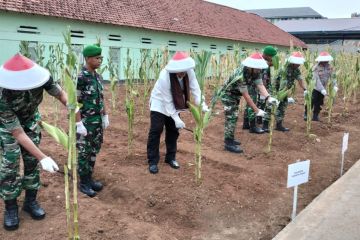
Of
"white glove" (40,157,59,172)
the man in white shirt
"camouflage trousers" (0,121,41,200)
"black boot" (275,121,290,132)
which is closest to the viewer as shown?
"white glove" (40,157,59,172)

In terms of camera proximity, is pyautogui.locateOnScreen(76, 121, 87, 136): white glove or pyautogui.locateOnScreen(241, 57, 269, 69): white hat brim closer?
pyautogui.locateOnScreen(76, 121, 87, 136): white glove

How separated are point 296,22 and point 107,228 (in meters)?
37.1

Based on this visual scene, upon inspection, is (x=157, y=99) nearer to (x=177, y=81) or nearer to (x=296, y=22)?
(x=177, y=81)

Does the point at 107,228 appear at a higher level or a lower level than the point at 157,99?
lower

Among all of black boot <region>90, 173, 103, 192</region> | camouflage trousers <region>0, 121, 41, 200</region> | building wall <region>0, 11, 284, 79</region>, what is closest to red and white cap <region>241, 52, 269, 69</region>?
black boot <region>90, 173, 103, 192</region>

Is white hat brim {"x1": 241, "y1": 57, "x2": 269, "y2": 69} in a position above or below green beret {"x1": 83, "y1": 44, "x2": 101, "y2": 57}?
below

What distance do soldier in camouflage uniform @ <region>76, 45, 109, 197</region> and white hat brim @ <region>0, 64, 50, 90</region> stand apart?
2.26 feet

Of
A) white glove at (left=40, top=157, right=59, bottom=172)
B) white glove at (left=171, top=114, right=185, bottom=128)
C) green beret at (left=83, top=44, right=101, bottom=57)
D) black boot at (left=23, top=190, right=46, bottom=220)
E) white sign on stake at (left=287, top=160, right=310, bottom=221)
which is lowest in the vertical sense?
black boot at (left=23, top=190, right=46, bottom=220)

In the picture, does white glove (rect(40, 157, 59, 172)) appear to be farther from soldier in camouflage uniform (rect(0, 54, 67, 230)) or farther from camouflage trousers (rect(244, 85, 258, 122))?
camouflage trousers (rect(244, 85, 258, 122))

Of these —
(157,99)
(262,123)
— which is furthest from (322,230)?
(262,123)

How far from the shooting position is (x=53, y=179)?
376 centimetres

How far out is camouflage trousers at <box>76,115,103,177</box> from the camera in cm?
334

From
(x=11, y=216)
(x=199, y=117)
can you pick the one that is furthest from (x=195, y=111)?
(x=11, y=216)

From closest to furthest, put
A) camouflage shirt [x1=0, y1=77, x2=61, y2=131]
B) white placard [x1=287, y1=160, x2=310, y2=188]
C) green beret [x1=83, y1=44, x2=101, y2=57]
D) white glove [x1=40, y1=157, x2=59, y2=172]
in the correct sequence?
white glove [x1=40, y1=157, x2=59, y2=172] → camouflage shirt [x1=0, y1=77, x2=61, y2=131] → white placard [x1=287, y1=160, x2=310, y2=188] → green beret [x1=83, y1=44, x2=101, y2=57]
